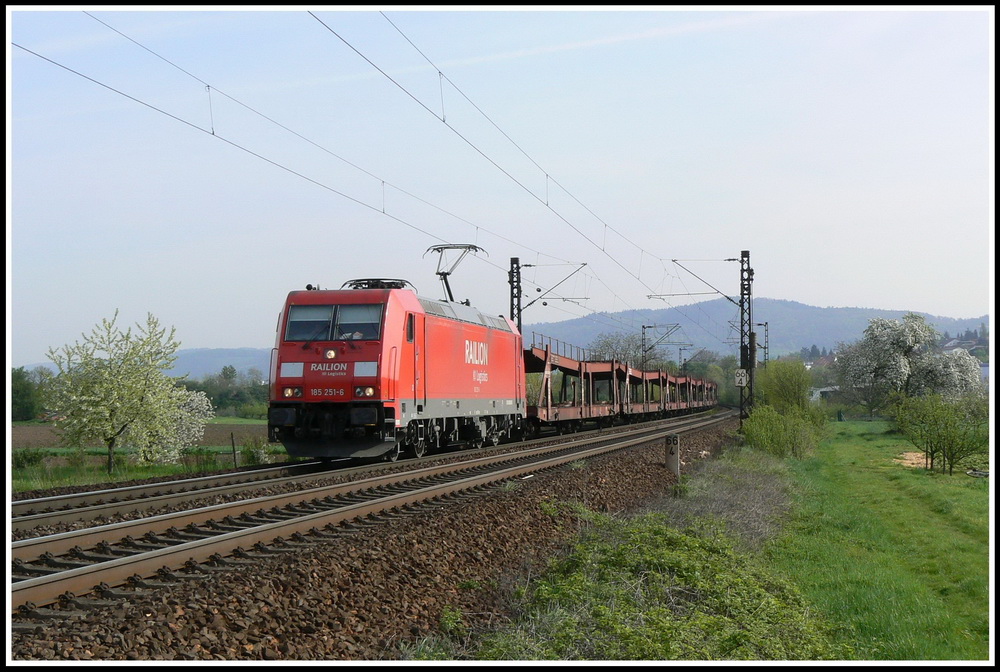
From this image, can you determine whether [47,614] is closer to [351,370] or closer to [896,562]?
[896,562]

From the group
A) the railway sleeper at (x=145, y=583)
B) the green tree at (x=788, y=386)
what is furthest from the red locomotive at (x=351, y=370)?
the green tree at (x=788, y=386)

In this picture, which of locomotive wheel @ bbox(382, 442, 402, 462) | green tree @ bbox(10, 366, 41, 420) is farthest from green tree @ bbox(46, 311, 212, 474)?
green tree @ bbox(10, 366, 41, 420)

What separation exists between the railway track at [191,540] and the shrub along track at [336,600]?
45 centimetres

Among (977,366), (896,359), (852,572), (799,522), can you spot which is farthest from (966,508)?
(977,366)

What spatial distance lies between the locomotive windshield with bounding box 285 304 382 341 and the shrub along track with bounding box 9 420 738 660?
7089mm

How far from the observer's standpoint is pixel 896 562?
39.3ft

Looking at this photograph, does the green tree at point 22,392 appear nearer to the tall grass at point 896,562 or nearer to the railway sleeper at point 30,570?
the tall grass at point 896,562

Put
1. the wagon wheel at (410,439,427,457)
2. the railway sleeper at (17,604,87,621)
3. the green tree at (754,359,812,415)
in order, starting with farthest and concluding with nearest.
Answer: the green tree at (754,359,812,415), the wagon wheel at (410,439,427,457), the railway sleeper at (17,604,87,621)

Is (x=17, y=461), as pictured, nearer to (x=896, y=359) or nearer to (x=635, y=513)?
(x=635, y=513)

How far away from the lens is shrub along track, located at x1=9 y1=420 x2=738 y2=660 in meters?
6.00

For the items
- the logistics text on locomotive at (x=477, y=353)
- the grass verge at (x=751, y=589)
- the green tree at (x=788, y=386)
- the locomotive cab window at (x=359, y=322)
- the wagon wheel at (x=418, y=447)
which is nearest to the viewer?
the grass verge at (x=751, y=589)

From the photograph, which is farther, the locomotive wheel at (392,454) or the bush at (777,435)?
the bush at (777,435)

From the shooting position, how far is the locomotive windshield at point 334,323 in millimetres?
18406

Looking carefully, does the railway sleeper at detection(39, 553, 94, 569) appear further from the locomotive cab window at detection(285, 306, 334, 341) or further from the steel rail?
the locomotive cab window at detection(285, 306, 334, 341)
